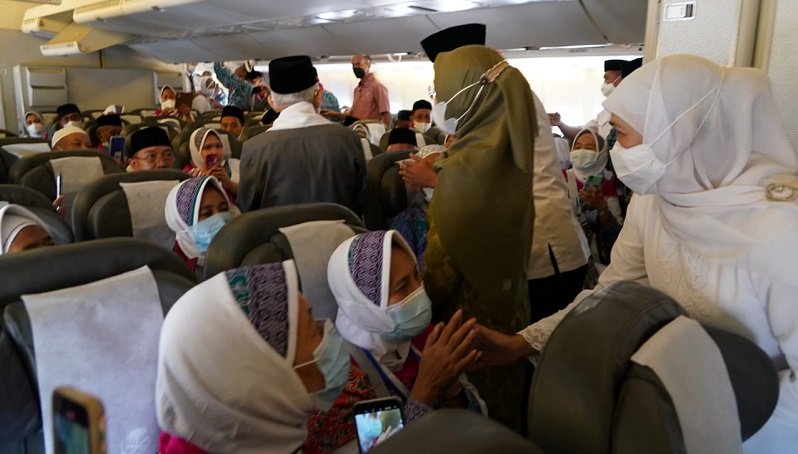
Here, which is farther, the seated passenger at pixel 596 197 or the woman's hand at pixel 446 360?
the seated passenger at pixel 596 197

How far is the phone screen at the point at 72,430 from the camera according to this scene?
97 cm

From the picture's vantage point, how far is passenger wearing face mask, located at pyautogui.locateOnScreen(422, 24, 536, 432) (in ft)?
6.59

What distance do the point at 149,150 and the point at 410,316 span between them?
3056 mm

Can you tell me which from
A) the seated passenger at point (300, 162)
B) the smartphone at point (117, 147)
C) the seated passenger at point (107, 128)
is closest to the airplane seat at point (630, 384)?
the seated passenger at point (300, 162)

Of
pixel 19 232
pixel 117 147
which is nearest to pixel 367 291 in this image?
pixel 19 232

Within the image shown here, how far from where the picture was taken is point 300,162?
323 cm

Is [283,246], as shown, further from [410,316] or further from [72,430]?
[72,430]

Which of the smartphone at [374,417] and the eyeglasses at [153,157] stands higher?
the eyeglasses at [153,157]

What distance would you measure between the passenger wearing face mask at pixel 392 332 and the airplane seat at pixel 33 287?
0.48 metres

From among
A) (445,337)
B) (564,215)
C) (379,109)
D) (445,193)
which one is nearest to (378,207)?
(564,215)

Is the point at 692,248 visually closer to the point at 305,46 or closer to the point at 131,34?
the point at 305,46

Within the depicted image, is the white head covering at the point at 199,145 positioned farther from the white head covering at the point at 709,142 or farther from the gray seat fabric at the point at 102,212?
the white head covering at the point at 709,142

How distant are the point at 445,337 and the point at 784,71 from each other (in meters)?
1.68

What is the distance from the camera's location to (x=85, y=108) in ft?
A: 44.5
